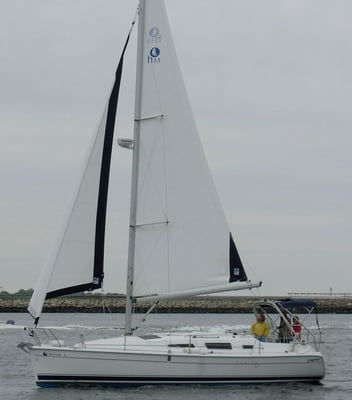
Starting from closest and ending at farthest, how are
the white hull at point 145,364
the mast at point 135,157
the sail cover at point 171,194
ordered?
the white hull at point 145,364
the mast at point 135,157
the sail cover at point 171,194

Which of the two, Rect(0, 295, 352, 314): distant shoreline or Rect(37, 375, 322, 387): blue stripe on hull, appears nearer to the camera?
Rect(37, 375, 322, 387): blue stripe on hull

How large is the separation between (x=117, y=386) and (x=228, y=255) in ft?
16.4

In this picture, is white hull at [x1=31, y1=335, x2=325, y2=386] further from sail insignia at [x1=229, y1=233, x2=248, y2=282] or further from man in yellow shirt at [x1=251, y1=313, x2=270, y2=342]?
sail insignia at [x1=229, y1=233, x2=248, y2=282]

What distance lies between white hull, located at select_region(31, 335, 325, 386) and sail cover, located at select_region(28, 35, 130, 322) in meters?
1.51

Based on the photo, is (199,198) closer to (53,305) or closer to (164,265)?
(164,265)

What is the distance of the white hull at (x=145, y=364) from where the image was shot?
30.6 metres

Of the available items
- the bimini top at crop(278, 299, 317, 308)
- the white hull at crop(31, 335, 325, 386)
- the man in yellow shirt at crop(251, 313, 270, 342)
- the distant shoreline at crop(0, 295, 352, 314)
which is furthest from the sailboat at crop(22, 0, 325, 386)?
the distant shoreline at crop(0, 295, 352, 314)

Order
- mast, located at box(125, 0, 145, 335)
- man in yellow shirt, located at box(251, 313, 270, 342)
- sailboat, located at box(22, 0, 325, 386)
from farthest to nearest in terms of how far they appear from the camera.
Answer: man in yellow shirt, located at box(251, 313, 270, 342), mast, located at box(125, 0, 145, 335), sailboat, located at box(22, 0, 325, 386)

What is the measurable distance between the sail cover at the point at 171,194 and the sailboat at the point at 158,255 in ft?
0.10

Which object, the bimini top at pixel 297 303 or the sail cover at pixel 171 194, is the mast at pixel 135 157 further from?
the bimini top at pixel 297 303

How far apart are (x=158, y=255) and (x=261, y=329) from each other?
3.83 meters

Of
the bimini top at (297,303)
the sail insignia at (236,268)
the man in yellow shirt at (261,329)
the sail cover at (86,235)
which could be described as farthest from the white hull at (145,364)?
the bimini top at (297,303)

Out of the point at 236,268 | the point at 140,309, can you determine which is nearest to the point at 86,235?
the point at 236,268

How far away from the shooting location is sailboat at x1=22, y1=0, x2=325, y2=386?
101ft
